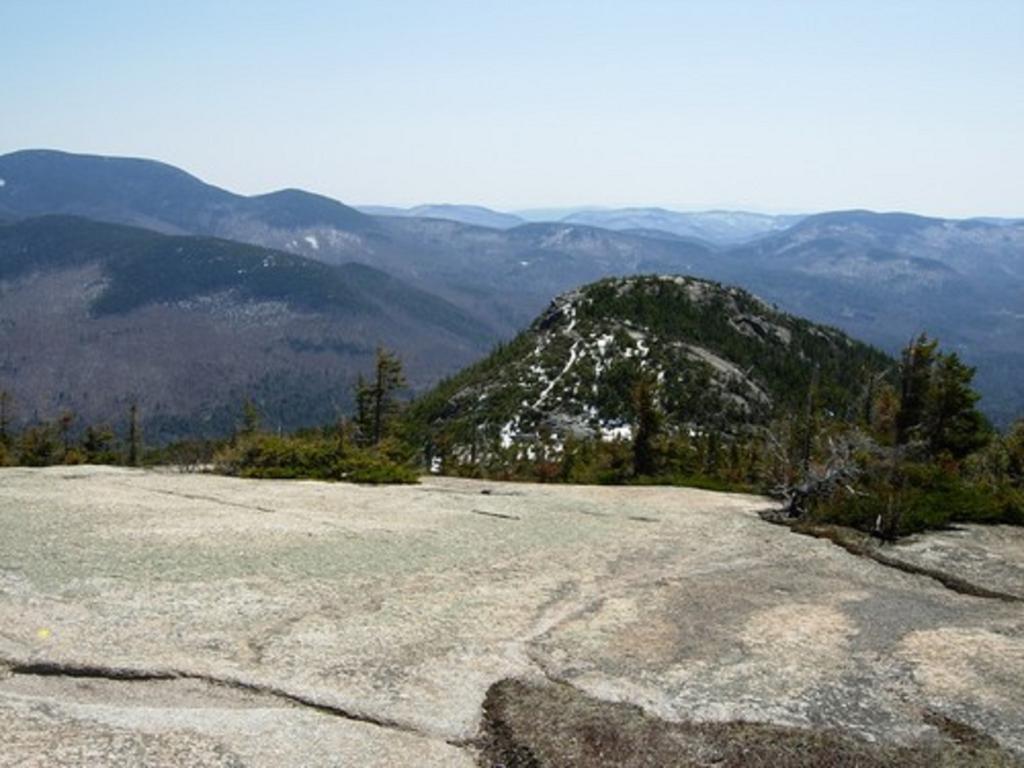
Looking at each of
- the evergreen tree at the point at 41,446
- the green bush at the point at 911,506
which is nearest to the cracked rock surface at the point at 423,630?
the green bush at the point at 911,506

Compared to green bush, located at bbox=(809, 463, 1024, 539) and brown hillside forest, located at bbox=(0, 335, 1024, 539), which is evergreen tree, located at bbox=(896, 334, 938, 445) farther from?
green bush, located at bbox=(809, 463, 1024, 539)

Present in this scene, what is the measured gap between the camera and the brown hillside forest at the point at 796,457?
28000 millimetres

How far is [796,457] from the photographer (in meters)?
46.8

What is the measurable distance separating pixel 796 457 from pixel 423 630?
34919 millimetres

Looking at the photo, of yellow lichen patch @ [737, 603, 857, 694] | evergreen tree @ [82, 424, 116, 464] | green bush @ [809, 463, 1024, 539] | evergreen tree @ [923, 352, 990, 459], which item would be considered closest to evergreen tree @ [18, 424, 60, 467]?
evergreen tree @ [82, 424, 116, 464]

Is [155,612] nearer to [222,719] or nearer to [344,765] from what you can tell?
[222,719]

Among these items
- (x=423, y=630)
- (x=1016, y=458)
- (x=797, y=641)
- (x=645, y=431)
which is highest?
(x=797, y=641)

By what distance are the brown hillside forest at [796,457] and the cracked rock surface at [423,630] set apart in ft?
8.80

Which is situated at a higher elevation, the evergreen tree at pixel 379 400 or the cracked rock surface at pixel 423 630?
the cracked rock surface at pixel 423 630

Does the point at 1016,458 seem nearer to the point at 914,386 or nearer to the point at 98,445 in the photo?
the point at 914,386

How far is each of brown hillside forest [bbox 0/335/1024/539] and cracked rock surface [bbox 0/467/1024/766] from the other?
2681 millimetres

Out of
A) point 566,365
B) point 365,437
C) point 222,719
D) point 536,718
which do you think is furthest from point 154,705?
point 566,365

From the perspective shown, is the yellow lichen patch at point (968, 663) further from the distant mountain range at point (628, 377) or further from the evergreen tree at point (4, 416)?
the evergreen tree at point (4, 416)

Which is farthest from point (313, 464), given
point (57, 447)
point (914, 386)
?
point (57, 447)
